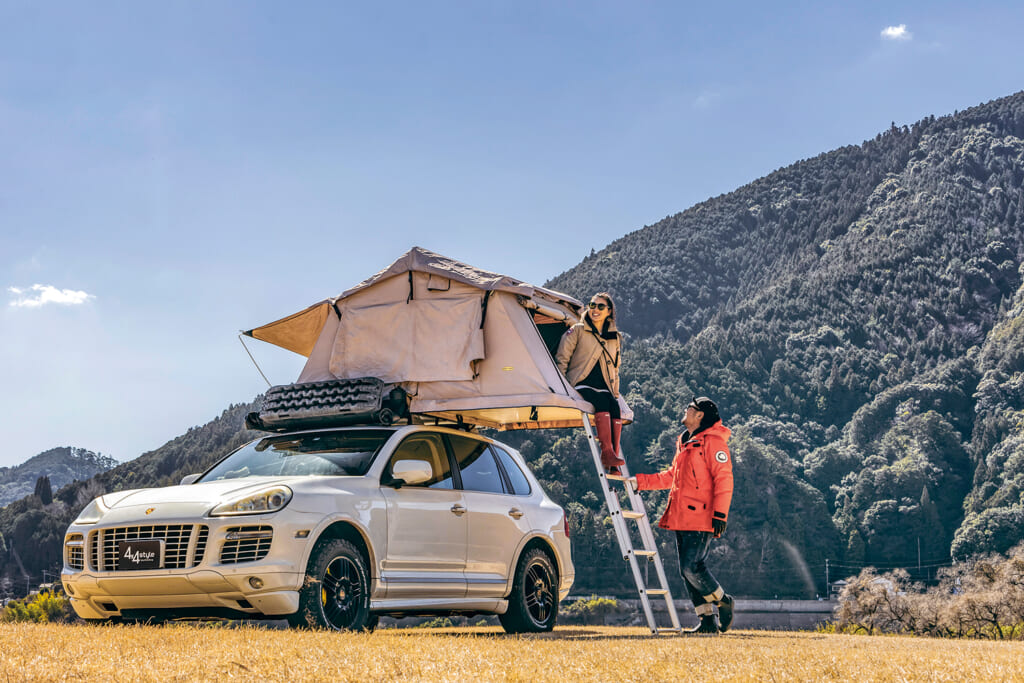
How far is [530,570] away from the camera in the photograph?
9500mm

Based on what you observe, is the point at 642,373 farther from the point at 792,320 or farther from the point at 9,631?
the point at 9,631

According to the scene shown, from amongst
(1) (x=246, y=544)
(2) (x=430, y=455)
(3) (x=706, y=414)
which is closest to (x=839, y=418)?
(3) (x=706, y=414)

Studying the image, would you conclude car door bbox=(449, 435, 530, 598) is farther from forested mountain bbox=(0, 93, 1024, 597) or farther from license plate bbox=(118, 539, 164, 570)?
forested mountain bbox=(0, 93, 1024, 597)

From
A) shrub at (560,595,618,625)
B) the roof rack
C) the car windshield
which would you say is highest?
the roof rack

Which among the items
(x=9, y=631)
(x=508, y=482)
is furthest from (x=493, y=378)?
(x=9, y=631)

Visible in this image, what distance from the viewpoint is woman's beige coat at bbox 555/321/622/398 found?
36.6 ft

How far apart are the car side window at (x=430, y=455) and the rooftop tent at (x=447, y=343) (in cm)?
139

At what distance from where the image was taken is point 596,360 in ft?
36.7

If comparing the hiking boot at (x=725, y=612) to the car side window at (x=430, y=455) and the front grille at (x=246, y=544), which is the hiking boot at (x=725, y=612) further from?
the front grille at (x=246, y=544)

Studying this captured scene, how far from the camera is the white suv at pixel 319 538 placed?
22.4ft

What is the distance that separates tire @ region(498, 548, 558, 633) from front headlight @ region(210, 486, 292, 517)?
9.43ft

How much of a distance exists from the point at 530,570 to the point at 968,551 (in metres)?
115

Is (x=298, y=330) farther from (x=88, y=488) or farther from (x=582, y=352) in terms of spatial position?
(x=88, y=488)

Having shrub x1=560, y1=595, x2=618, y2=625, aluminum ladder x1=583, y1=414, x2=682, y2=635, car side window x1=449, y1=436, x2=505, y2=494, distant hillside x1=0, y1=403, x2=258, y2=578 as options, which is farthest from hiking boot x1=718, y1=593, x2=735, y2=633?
distant hillside x1=0, y1=403, x2=258, y2=578
